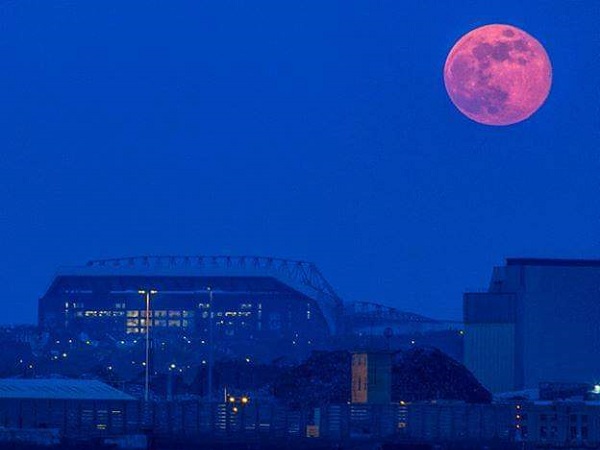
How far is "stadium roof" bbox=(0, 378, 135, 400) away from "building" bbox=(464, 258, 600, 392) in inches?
1251

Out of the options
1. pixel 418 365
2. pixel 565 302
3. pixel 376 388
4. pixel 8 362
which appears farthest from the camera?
pixel 8 362

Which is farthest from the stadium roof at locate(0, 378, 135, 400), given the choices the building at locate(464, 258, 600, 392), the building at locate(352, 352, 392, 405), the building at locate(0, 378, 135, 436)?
the building at locate(464, 258, 600, 392)

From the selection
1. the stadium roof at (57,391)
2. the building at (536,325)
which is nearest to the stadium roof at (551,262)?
the building at (536,325)

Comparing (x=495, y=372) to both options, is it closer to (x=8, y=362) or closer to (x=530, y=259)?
(x=530, y=259)

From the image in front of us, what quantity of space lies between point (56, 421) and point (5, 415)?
2.16m

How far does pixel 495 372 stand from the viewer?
111m

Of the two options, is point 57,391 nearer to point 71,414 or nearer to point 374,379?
point 71,414

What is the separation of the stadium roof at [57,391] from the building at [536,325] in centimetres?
3177

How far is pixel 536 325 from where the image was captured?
107875mm

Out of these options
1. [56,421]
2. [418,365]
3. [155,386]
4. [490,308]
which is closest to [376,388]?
[56,421]

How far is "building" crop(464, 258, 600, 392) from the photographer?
354 feet

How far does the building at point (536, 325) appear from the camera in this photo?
107812 millimetres

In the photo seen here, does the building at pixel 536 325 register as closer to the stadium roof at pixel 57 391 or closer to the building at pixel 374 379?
the stadium roof at pixel 57 391

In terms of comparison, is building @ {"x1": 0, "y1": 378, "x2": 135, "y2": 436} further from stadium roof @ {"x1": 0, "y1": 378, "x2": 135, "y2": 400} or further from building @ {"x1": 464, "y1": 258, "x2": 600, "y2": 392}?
building @ {"x1": 464, "y1": 258, "x2": 600, "y2": 392}
